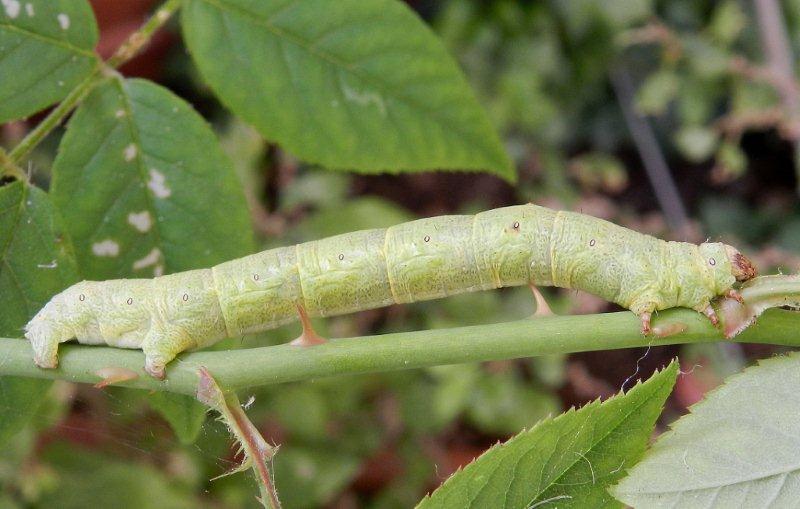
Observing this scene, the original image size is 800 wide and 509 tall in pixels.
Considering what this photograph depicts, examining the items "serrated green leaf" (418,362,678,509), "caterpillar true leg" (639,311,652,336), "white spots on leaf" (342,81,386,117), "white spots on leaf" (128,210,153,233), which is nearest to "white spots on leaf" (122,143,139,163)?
"white spots on leaf" (128,210,153,233)

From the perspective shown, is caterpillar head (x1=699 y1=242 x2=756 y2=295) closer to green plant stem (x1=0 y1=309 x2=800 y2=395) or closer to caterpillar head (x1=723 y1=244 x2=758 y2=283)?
caterpillar head (x1=723 y1=244 x2=758 y2=283)

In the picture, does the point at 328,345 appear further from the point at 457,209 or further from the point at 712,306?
the point at 457,209

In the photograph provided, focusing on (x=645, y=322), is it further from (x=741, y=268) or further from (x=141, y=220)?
(x=141, y=220)

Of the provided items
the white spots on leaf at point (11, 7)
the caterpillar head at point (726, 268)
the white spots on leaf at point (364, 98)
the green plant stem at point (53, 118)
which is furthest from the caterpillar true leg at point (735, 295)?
the white spots on leaf at point (11, 7)

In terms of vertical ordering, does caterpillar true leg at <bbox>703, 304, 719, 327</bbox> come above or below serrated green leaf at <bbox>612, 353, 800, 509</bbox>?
above

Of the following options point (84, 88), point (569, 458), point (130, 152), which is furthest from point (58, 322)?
point (569, 458)
